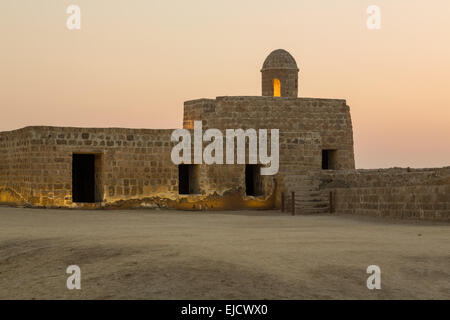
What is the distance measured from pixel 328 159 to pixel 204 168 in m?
5.71

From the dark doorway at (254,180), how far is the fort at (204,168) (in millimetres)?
40

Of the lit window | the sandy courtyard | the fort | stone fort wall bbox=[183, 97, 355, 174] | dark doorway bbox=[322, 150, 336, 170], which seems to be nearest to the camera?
the sandy courtyard

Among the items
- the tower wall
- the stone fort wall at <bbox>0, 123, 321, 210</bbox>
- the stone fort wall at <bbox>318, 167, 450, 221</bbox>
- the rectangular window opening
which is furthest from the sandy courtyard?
the tower wall

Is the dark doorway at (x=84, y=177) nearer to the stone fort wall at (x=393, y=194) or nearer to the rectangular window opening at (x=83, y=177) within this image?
the rectangular window opening at (x=83, y=177)

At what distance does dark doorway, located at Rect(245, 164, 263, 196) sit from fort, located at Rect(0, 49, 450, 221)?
4cm

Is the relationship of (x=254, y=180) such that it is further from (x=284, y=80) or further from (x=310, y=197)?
(x=284, y=80)

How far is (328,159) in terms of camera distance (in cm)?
2366

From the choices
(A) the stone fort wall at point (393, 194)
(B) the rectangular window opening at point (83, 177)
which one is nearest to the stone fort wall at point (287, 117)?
(A) the stone fort wall at point (393, 194)

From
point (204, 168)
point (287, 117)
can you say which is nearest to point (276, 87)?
point (287, 117)

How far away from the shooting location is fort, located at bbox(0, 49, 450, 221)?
1845 centimetres

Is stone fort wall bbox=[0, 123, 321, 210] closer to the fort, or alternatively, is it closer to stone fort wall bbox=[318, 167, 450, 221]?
the fort

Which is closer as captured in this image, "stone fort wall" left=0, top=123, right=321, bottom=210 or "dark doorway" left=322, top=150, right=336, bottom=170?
"stone fort wall" left=0, top=123, right=321, bottom=210

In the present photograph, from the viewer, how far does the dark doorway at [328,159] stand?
23297 millimetres
